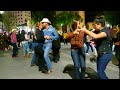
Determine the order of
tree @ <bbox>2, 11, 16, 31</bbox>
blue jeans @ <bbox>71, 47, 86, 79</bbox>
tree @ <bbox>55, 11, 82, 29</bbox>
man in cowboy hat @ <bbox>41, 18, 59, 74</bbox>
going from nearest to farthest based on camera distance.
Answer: blue jeans @ <bbox>71, 47, 86, 79</bbox> < man in cowboy hat @ <bbox>41, 18, 59, 74</bbox> < tree @ <bbox>55, 11, 82, 29</bbox> < tree @ <bbox>2, 11, 16, 31</bbox>

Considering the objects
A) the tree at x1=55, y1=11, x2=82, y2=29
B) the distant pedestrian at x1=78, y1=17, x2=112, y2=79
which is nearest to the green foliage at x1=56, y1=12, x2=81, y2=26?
the tree at x1=55, y1=11, x2=82, y2=29

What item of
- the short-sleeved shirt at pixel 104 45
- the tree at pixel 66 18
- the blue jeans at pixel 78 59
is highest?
the tree at pixel 66 18

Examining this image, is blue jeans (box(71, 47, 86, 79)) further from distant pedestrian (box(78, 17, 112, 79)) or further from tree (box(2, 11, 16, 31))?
tree (box(2, 11, 16, 31))

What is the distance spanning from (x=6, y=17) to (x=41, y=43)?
34614mm

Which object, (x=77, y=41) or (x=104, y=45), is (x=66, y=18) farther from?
(x=104, y=45)

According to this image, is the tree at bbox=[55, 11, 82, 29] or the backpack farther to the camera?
the tree at bbox=[55, 11, 82, 29]

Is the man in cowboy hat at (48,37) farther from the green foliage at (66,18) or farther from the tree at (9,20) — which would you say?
the tree at (9,20)

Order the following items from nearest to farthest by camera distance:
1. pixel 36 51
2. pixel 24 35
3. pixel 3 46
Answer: pixel 36 51 → pixel 24 35 → pixel 3 46

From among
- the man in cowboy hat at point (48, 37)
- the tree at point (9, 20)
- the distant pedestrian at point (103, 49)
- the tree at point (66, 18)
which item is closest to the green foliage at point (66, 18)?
the tree at point (66, 18)
